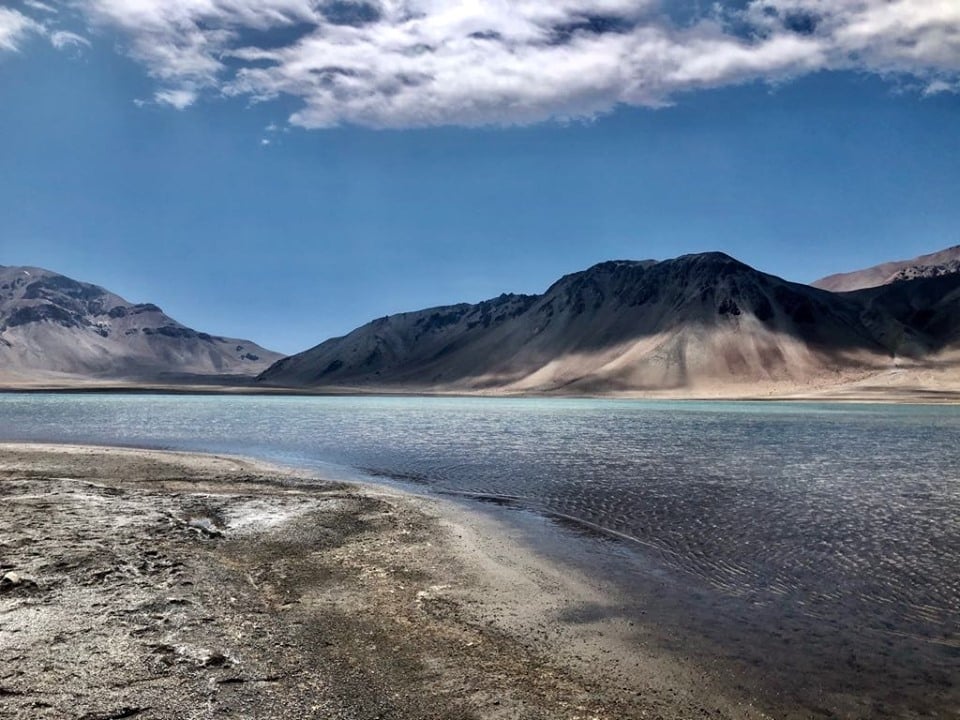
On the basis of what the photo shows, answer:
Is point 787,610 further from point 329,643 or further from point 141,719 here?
point 141,719

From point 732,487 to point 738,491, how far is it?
948 millimetres

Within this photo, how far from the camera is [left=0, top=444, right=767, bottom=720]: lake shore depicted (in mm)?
7746

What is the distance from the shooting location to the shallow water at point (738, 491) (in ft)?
43.0

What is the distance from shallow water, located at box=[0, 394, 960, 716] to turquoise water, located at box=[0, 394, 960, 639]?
0.07 metres

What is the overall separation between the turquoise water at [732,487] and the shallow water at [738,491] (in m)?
0.07

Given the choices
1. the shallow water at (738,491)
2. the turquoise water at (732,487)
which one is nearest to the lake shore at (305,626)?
the shallow water at (738,491)

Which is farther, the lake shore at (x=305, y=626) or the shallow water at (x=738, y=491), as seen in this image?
the shallow water at (x=738, y=491)

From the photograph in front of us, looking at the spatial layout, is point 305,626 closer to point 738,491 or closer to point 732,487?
point 738,491

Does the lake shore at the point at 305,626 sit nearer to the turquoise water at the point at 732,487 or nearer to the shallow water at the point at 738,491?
the shallow water at the point at 738,491

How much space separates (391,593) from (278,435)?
139ft

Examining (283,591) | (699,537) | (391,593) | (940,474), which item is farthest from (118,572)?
(940,474)

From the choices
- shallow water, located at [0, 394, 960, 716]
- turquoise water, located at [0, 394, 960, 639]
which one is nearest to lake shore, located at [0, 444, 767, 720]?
shallow water, located at [0, 394, 960, 716]

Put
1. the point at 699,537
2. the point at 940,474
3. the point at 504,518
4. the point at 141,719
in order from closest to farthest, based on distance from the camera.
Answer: the point at 141,719 < the point at 699,537 < the point at 504,518 < the point at 940,474

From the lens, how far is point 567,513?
68.0 ft
